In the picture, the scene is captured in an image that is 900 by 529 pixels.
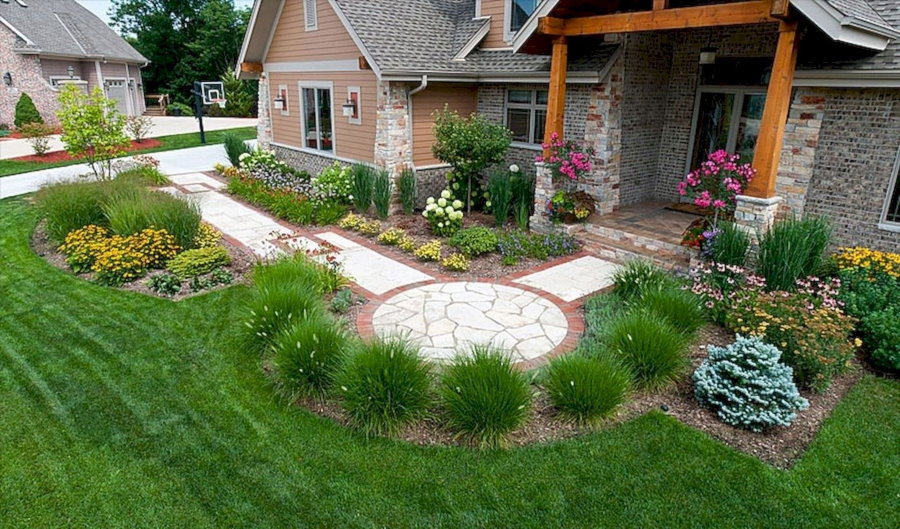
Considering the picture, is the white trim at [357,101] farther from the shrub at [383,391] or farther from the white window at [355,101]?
the shrub at [383,391]

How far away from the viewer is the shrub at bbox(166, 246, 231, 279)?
7.96m

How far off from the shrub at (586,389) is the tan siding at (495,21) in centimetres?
916

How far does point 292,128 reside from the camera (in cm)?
1525

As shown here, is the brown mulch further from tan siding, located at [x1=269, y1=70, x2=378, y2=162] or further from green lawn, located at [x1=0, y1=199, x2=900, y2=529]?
tan siding, located at [x1=269, y1=70, x2=378, y2=162]

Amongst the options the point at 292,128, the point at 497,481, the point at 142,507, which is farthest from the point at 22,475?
the point at 292,128

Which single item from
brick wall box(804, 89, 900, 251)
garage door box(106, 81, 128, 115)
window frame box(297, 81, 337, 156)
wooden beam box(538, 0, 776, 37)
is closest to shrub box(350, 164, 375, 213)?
window frame box(297, 81, 337, 156)

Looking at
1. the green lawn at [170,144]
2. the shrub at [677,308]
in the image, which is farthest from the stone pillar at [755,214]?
the green lawn at [170,144]

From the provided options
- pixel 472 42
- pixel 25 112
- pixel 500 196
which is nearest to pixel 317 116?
pixel 472 42

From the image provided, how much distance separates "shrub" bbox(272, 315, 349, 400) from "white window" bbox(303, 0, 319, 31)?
10045mm

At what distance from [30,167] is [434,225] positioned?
48.9ft

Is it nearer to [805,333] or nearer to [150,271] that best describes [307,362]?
[150,271]

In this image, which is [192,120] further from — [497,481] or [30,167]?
[497,481]

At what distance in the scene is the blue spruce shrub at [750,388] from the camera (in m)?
4.76

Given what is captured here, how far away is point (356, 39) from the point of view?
10961mm
